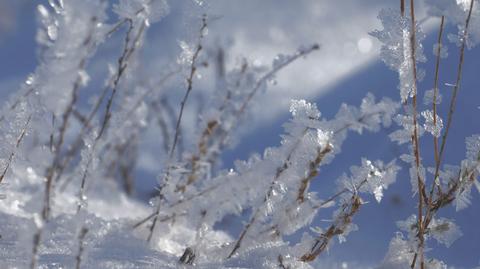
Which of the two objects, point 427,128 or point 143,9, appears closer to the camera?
point 427,128

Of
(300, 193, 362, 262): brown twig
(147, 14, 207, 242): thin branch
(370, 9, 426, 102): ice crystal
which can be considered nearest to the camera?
(370, 9, 426, 102): ice crystal

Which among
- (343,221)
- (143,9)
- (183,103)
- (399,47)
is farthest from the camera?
(183,103)

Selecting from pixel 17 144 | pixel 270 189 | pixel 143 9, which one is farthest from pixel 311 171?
pixel 17 144

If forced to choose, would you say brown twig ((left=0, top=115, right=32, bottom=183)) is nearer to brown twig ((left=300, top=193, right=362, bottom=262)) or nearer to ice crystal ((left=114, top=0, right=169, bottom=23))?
ice crystal ((left=114, top=0, right=169, bottom=23))

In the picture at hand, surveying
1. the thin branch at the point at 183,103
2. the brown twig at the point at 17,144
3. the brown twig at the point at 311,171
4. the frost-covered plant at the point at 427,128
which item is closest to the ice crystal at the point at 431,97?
the frost-covered plant at the point at 427,128

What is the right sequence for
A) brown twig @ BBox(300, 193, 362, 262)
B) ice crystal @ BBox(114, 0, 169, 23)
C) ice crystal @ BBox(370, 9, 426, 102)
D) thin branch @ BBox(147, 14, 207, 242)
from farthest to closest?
1. thin branch @ BBox(147, 14, 207, 242)
2. ice crystal @ BBox(114, 0, 169, 23)
3. brown twig @ BBox(300, 193, 362, 262)
4. ice crystal @ BBox(370, 9, 426, 102)

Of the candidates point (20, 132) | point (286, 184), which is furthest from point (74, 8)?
point (286, 184)

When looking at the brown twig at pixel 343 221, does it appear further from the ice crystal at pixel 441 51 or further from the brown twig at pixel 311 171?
the ice crystal at pixel 441 51

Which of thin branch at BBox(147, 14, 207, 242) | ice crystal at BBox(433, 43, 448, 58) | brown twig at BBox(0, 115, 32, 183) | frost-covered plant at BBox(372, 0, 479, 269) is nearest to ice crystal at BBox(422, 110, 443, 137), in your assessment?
frost-covered plant at BBox(372, 0, 479, 269)

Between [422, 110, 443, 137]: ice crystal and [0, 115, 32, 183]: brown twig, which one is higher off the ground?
[0, 115, 32, 183]: brown twig

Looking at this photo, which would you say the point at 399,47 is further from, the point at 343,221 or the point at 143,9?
the point at 143,9

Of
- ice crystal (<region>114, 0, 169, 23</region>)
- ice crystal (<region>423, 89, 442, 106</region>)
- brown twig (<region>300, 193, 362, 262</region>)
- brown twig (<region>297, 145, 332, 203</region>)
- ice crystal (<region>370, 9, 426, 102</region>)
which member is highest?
ice crystal (<region>114, 0, 169, 23</region>)
